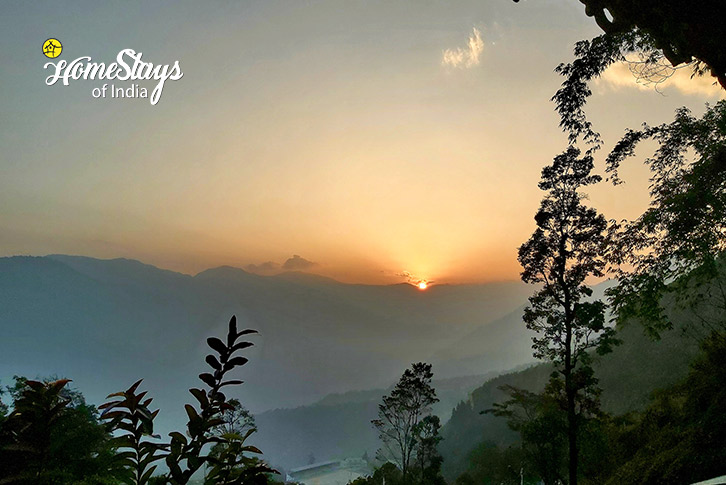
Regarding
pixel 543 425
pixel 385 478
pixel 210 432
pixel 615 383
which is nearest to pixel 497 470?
pixel 385 478

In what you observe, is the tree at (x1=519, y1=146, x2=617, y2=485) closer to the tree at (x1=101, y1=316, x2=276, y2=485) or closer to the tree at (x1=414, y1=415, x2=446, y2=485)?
the tree at (x1=101, y1=316, x2=276, y2=485)

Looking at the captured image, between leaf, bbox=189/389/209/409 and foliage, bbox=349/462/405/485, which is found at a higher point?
leaf, bbox=189/389/209/409

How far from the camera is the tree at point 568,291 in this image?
Result: 31.3 feet

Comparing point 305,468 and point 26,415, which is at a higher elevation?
point 26,415

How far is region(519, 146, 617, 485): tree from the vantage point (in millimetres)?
9547

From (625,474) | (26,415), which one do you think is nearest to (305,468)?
(625,474)

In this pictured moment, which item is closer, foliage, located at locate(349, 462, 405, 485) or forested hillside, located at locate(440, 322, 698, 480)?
foliage, located at locate(349, 462, 405, 485)

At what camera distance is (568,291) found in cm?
1021

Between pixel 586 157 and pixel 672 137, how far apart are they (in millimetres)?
1865

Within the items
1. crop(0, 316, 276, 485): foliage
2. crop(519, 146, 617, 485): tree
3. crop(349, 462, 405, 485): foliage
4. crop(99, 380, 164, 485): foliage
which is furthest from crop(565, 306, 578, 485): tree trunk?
crop(349, 462, 405, 485): foliage

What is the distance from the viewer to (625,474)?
8047 millimetres

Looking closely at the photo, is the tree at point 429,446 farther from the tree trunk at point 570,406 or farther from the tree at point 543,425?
the tree trunk at point 570,406

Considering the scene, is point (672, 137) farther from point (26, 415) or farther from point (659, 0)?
point (26, 415)

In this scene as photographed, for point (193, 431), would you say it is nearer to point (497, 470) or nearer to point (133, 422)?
point (133, 422)
